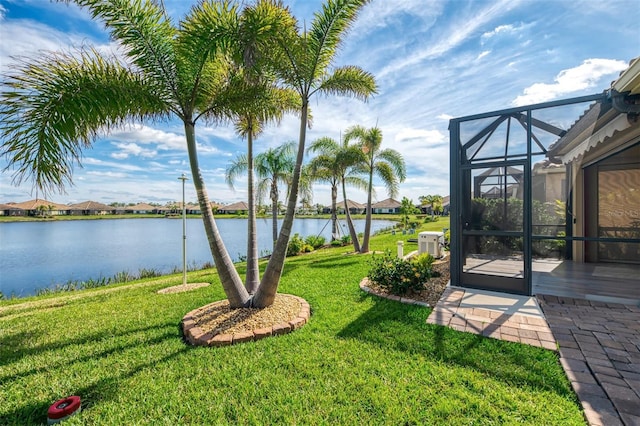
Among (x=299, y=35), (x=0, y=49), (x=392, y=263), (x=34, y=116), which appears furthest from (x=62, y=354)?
(x=299, y=35)

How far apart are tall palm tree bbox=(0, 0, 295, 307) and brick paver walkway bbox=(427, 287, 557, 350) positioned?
10.8 feet

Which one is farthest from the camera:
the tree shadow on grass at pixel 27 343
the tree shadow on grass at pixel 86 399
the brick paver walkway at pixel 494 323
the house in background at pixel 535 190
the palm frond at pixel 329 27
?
the house in background at pixel 535 190

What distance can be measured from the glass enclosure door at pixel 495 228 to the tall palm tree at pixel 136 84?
14.6ft

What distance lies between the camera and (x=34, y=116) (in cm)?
311

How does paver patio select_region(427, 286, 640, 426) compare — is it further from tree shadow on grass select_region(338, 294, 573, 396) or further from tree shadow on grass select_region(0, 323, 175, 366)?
tree shadow on grass select_region(0, 323, 175, 366)

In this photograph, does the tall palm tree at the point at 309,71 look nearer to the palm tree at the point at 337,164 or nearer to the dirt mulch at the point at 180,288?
the dirt mulch at the point at 180,288

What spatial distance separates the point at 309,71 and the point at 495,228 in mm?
4659

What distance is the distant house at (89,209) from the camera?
62.8 m

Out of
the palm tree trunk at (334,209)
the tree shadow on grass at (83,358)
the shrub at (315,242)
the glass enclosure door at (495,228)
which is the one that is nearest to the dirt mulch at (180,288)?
the tree shadow on grass at (83,358)

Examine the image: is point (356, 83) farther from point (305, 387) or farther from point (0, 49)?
point (0, 49)

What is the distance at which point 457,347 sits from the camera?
10.4 ft

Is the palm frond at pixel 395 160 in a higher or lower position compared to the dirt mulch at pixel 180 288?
higher

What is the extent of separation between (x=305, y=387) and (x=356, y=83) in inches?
193

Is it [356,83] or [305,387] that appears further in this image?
[356,83]
